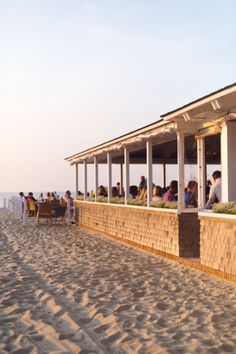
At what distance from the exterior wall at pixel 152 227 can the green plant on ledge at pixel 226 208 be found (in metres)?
1.69

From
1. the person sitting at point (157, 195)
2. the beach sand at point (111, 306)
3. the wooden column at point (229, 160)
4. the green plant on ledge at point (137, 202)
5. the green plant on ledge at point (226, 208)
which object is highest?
the wooden column at point (229, 160)

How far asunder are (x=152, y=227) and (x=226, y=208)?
3629 millimetres

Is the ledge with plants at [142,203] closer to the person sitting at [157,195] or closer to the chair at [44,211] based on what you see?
the person sitting at [157,195]

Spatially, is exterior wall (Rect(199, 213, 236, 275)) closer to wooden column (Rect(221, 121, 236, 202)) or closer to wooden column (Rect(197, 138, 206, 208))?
wooden column (Rect(221, 121, 236, 202))

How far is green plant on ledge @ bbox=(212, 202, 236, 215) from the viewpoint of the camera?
25.8ft

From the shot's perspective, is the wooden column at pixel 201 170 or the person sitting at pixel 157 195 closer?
the wooden column at pixel 201 170

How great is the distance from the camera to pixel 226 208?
8062mm

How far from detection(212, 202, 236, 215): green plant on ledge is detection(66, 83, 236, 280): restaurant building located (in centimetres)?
9

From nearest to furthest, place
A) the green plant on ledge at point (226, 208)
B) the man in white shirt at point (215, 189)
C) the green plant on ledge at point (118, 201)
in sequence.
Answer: the green plant on ledge at point (226, 208)
the man in white shirt at point (215, 189)
the green plant on ledge at point (118, 201)

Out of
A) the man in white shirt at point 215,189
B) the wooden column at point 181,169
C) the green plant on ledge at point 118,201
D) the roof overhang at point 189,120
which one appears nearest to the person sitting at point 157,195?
the roof overhang at point 189,120

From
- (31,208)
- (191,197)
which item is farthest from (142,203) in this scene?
(31,208)

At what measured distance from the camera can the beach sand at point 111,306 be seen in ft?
16.2

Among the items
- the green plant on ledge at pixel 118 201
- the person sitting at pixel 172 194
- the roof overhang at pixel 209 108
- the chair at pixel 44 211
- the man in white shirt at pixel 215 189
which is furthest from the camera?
the chair at pixel 44 211

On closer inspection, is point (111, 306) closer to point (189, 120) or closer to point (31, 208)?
point (189, 120)
